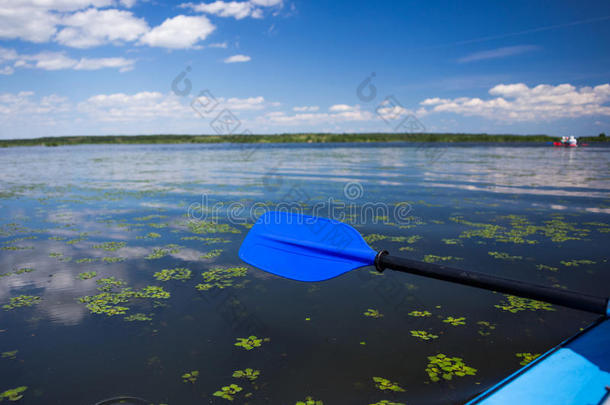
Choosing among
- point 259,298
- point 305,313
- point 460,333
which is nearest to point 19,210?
point 259,298

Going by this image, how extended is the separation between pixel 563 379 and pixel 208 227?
6.25 m

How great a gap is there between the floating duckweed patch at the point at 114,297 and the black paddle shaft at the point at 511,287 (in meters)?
2.79

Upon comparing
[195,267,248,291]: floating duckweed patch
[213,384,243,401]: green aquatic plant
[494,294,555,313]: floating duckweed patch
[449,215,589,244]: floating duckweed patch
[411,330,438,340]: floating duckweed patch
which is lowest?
[213,384,243,401]: green aquatic plant

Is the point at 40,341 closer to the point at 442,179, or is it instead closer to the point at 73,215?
the point at 73,215

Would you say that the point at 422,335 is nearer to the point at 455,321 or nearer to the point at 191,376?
the point at 455,321

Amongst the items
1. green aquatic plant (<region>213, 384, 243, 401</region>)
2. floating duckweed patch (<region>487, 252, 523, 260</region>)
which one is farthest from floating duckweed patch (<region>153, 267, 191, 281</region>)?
floating duckweed patch (<region>487, 252, 523, 260</region>)

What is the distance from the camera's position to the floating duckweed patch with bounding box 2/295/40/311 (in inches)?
150

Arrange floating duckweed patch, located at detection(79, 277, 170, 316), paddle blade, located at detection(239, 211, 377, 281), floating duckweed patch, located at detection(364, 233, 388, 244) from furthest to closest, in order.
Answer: floating duckweed patch, located at detection(364, 233, 388, 244)
floating duckweed patch, located at detection(79, 277, 170, 316)
paddle blade, located at detection(239, 211, 377, 281)

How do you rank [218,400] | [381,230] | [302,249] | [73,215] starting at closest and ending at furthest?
[218,400]
[302,249]
[381,230]
[73,215]

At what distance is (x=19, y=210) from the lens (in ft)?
30.1

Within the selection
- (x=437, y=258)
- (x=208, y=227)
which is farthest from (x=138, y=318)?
(x=437, y=258)

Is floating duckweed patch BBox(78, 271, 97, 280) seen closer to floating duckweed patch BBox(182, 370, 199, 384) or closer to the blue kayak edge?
floating duckweed patch BBox(182, 370, 199, 384)

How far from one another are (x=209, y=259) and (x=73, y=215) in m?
5.12

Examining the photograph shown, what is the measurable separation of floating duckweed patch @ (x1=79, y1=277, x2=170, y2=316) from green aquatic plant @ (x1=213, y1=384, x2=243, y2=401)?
1.69 metres
